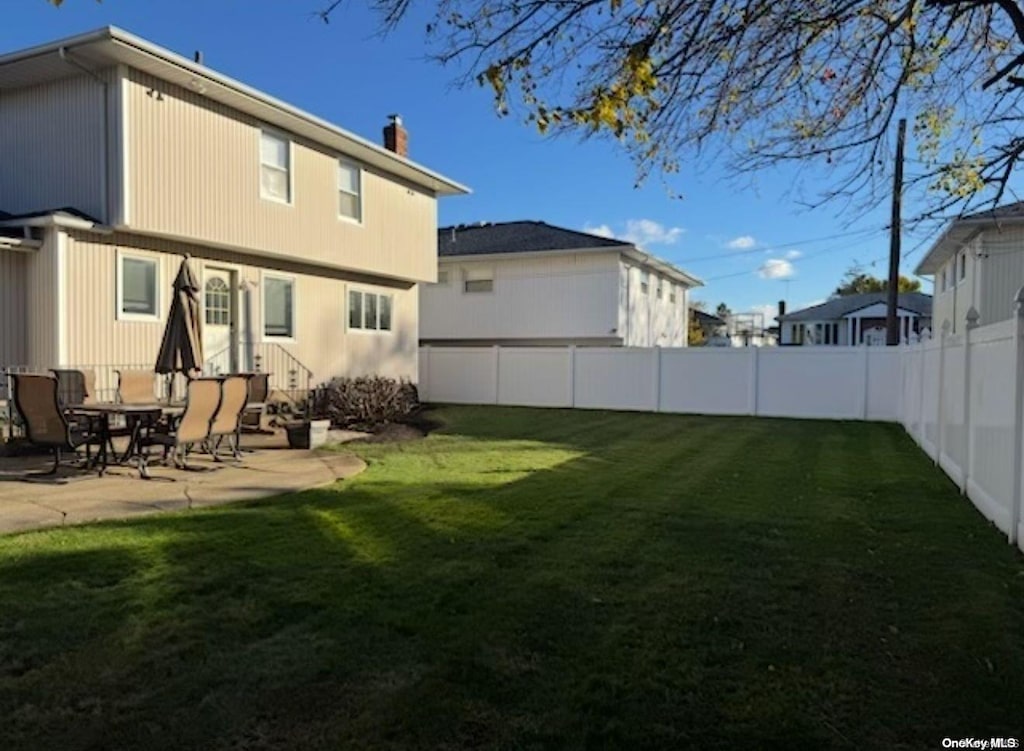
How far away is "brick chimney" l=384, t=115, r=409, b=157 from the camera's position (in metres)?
19.4

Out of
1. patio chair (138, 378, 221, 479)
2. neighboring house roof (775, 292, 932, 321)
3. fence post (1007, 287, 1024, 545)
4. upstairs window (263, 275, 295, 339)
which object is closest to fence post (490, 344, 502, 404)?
upstairs window (263, 275, 295, 339)

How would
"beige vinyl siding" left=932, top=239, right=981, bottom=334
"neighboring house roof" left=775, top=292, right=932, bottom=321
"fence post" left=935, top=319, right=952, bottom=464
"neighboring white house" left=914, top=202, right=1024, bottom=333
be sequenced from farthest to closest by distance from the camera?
"neighboring house roof" left=775, top=292, right=932, bottom=321, "beige vinyl siding" left=932, top=239, right=981, bottom=334, "neighboring white house" left=914, top=202, right=1024, bottom=333, "fence post" left=935, top=319, right=952, bottom=464

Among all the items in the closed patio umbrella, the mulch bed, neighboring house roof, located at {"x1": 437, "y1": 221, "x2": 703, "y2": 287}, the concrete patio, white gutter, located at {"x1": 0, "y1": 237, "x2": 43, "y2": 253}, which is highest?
neighboring house roof, located at {"x1": 437, "y1": 221, "x2": 703, "y2": 287}

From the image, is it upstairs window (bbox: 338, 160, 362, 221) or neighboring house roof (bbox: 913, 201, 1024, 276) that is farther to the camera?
upstairs window (bbox: 338, 160, 362, 221)

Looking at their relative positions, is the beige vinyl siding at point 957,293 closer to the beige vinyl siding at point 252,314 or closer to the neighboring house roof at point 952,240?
the neighboring house roof at point 952,240

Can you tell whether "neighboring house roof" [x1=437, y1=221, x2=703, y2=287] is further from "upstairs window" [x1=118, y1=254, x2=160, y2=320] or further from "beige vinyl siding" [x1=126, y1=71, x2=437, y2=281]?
"upstairs window" [x1=118, y1=254, x2=160, y2=320]

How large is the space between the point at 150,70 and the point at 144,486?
24.0 feet

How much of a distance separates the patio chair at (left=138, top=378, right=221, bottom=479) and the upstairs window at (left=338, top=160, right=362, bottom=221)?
8593 mm

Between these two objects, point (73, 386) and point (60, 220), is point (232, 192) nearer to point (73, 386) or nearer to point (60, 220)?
point (60, 220)

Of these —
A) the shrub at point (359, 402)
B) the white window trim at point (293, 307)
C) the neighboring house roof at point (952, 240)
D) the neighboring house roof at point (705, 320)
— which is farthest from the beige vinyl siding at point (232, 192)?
the neighboring house roof at point (705, 320)

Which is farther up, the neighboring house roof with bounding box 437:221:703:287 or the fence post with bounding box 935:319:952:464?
the neighboring house roof with bounding box 437:221:703:287

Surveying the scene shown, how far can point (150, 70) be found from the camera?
11.9 m

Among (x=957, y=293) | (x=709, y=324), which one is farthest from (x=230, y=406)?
(x=709, y=324)

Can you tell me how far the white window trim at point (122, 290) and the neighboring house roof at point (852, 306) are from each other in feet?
127
